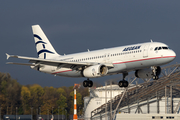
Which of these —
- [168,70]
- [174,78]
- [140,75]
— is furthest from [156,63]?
[174,78]

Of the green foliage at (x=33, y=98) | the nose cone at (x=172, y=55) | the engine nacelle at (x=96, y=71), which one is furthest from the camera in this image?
the green foliage at (x=33, y=98)

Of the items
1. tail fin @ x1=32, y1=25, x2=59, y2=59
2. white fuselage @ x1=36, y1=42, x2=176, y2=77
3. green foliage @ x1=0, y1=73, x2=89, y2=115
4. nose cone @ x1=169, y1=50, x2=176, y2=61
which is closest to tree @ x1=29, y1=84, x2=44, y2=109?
green foliage @ x1=0, y1=73, x2=89, y2=115

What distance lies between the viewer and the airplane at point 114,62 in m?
45.8

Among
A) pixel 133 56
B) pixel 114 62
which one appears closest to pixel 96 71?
pixel 114 62

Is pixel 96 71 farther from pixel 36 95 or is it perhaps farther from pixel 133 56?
pixel 36 95

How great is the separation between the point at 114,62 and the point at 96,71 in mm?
3012

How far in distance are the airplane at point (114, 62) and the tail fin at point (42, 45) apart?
4.65 metres

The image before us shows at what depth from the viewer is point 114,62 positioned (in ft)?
161

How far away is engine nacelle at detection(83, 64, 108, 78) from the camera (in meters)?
49.3

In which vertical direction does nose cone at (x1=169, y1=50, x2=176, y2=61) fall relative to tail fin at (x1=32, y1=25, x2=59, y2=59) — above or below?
below

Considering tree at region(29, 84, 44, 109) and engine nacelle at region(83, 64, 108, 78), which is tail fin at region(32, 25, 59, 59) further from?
tree at region(29, 84, 44, 109)

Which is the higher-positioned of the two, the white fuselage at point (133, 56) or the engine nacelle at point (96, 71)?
the white fuselage at point (133, 56)

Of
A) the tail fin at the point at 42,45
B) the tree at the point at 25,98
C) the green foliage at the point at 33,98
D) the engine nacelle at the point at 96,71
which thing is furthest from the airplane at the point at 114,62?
the tree at the point at 25,98

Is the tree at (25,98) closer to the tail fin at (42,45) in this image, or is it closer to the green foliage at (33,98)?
the green foliage at (33,98)
